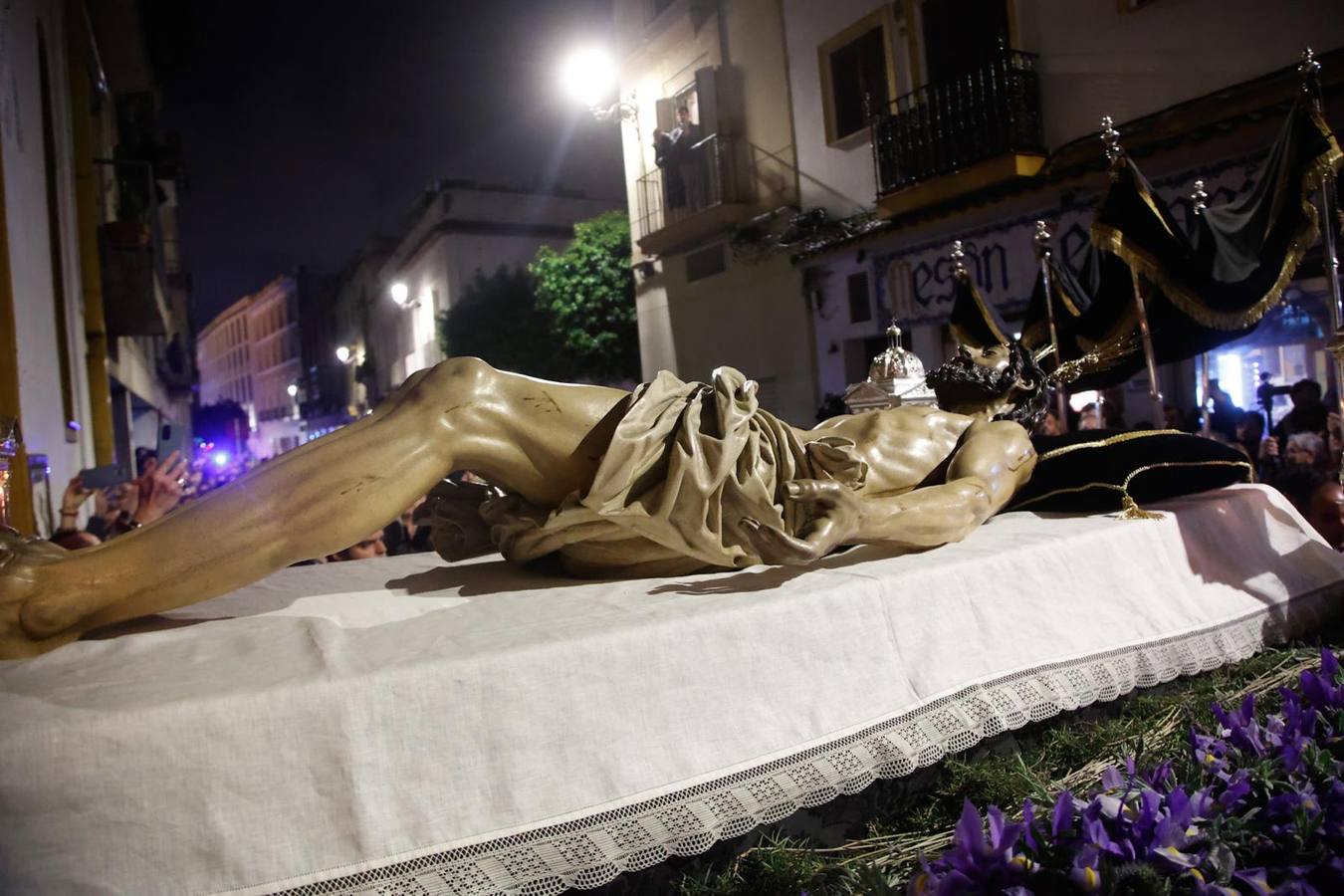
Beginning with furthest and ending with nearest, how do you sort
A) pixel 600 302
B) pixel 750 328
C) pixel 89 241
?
pixel 600 302
pixel 750 328
pixel 89 241

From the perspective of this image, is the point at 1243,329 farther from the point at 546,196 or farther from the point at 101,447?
the point at 546,196

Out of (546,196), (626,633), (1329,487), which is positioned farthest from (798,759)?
(546,196)

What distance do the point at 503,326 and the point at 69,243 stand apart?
1332 cm

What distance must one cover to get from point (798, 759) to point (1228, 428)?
5853 millimetres

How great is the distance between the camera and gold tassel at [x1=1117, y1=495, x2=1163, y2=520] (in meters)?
2.73

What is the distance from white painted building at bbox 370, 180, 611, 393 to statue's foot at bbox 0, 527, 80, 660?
20.4m

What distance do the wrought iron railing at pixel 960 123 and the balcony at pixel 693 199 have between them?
8.01 feet

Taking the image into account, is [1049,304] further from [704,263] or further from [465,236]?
[465,236]

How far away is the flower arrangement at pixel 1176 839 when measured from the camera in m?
1.23

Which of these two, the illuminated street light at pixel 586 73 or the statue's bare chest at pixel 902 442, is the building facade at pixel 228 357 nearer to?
the illuminated street light at pixel 586 73

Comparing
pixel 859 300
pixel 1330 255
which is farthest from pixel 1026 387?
pixel 859 300

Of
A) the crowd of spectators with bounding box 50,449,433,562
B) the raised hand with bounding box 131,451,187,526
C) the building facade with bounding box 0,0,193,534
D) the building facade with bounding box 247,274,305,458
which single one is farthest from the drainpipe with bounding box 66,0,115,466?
the building facade with bounding box 247,274,305,458

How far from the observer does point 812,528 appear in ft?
6.58

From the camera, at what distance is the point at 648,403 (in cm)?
225
